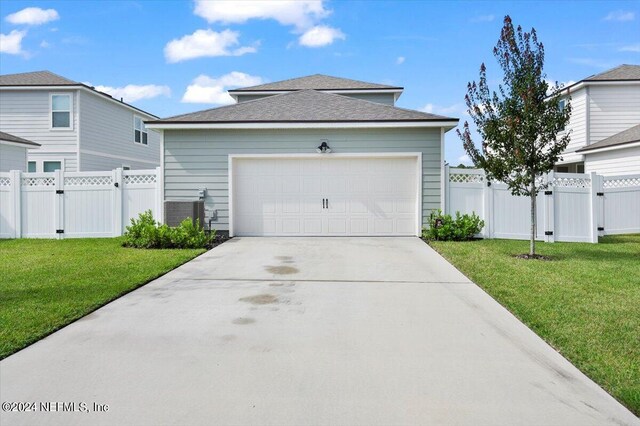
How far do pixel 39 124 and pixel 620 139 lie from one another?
2382 cm

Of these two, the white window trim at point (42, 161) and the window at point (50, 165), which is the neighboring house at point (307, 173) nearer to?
the white window trim at point (42, 161)

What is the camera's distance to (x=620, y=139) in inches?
701

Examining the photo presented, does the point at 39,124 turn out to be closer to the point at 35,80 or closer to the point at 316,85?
the point at 35,80

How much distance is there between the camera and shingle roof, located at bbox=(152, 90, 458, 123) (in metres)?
12.0

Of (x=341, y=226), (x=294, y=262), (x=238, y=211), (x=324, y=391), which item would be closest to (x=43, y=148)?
(x=238, y=211)

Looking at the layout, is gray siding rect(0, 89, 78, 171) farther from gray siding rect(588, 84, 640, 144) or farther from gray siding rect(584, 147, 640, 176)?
gray siding rect(588, 84, 640, 144)

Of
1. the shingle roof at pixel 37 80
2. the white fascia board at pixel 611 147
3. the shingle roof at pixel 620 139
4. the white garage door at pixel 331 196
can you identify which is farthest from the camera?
the shingle roof at pixel 37 80

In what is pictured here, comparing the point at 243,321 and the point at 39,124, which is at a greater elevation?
the point at 39,124

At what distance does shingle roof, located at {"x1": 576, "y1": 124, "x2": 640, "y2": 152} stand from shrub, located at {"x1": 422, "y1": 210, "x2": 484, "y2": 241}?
373 inches

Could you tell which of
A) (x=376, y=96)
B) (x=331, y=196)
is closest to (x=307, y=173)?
(x=331, y=196)

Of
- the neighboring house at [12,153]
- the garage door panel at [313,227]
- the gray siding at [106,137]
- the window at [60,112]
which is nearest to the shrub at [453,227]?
the garage door panel at [313,227]

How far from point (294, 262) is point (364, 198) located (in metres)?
4.16

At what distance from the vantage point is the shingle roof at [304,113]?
11977mm

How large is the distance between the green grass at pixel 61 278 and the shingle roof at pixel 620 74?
63.4 feet
